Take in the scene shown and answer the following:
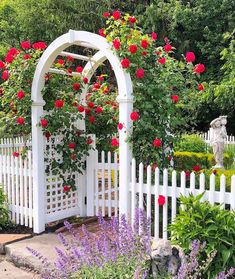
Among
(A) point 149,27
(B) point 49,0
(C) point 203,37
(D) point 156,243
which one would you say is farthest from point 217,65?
(D) point 156,243

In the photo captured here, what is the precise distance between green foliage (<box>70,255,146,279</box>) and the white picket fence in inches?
44.0

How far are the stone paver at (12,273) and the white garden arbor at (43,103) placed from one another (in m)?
A: 0.89

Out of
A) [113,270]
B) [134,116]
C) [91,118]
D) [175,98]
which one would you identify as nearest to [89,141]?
[91,118]

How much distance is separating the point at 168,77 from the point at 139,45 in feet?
1.85

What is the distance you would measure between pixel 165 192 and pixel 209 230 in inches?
37.7

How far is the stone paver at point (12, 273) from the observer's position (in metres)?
3.93

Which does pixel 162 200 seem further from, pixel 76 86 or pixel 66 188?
pixel 76 86

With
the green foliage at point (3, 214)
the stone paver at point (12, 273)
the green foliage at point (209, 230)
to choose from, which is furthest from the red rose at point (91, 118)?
the green foliage at point (209, 230)

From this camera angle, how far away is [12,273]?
4.05 metres

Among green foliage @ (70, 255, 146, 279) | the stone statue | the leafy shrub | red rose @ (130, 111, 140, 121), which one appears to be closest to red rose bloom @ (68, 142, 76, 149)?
red rose @ (130, 111, 140, 121)

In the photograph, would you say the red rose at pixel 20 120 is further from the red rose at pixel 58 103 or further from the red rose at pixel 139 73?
the red rose at pixel 139 73

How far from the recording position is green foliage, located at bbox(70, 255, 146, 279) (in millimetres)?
2832

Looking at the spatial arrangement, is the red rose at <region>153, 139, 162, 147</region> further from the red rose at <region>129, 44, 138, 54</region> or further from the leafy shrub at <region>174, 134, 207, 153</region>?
the leafy shrub at <region>174, 134, 207, 153</region>

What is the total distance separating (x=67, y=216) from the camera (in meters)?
5.63
